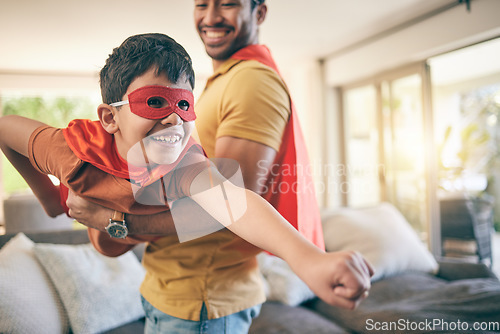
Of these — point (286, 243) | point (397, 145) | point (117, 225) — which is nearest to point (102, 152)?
point (117, 225)

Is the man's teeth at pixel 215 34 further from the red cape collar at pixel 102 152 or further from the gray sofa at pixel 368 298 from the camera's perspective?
the gray sofa at pixel 368 298

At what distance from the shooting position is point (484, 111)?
297 cm

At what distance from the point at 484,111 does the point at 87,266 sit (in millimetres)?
3116

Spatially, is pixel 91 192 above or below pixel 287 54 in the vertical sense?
below

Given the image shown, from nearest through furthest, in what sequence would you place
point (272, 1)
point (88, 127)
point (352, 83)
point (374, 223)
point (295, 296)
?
point (88, 127)
point (272, 1)
point (295, 296)
point (374, 223)
point (352, 83)

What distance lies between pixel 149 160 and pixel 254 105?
139mm

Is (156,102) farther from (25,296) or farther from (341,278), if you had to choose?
(25,296)

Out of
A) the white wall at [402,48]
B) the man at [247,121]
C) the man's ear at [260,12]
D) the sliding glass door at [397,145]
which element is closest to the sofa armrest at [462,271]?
the sliding glass door at [397,145]

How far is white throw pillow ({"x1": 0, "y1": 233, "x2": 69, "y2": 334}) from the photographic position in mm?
933

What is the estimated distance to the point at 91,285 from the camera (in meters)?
1.21

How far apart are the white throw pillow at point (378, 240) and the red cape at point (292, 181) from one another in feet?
4.40

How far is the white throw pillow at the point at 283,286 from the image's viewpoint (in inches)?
62.5

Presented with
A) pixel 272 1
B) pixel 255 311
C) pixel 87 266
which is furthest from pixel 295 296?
pixel 272 1

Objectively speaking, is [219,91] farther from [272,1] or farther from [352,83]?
[352,83]
